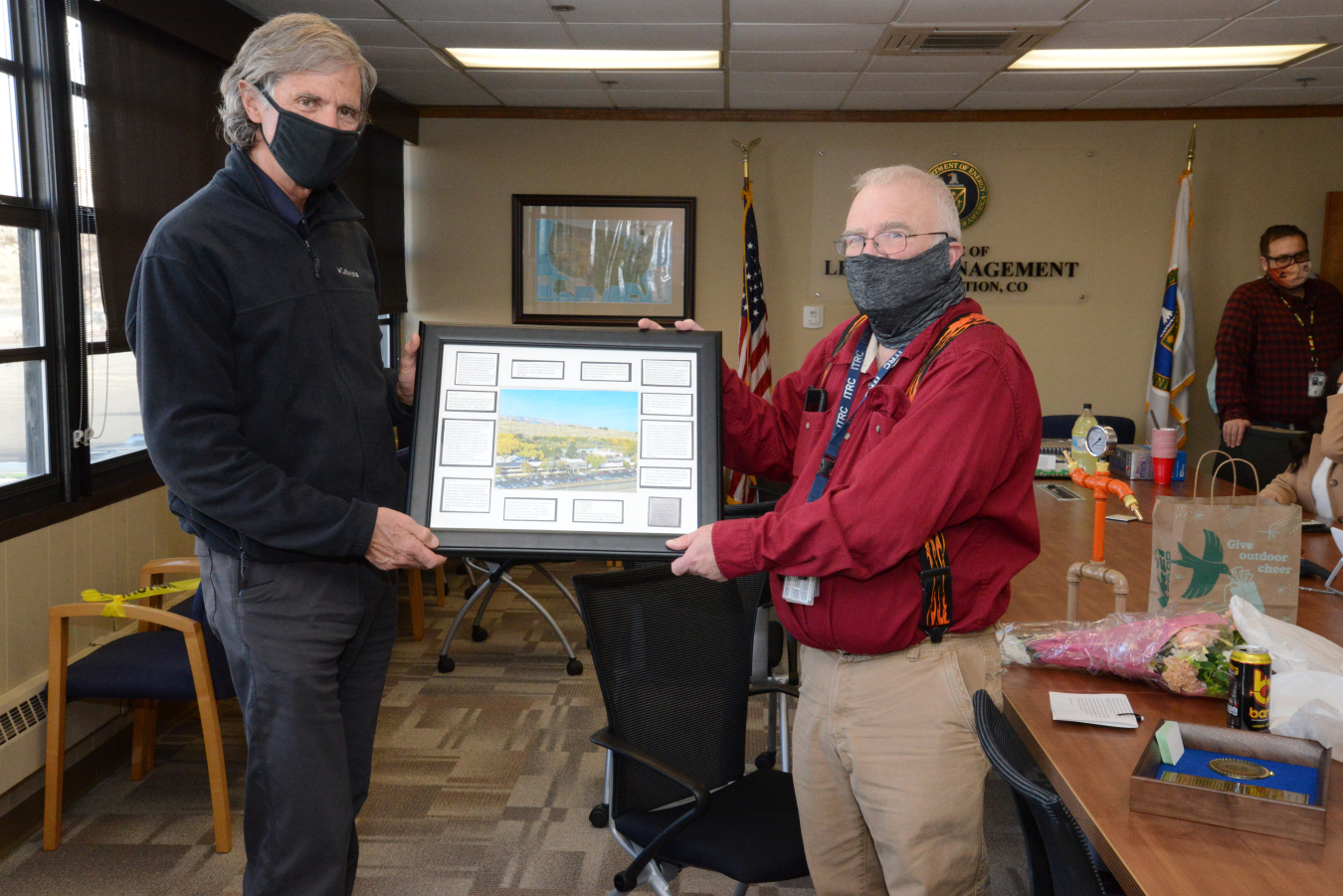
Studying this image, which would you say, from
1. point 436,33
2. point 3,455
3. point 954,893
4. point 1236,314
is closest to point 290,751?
point 954,893

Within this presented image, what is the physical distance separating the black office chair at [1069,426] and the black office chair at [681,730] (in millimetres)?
4134

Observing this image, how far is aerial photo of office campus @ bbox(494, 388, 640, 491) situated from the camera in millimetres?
1941

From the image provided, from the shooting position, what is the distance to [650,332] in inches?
79.9

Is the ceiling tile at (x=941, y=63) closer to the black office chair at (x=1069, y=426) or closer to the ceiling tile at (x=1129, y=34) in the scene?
the ceiling tile at (x=1129, y=34)

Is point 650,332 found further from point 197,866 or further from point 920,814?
point 197,866

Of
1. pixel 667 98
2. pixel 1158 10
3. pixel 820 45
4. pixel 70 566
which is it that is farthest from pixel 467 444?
pixel 667 98

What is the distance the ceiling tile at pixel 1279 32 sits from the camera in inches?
168

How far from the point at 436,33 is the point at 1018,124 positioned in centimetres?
375

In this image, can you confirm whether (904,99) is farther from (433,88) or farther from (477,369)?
(477,369)

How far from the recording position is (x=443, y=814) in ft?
10.0

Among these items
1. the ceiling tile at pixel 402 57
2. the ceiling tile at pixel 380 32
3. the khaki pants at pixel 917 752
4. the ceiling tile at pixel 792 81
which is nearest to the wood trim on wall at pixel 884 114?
the ceiling tile at pixel 792 81

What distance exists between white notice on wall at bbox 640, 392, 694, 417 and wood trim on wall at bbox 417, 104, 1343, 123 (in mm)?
4788

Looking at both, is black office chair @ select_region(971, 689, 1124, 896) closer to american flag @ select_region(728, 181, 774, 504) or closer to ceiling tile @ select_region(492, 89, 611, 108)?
american flag @ select_region(728, 181, 774, 504)

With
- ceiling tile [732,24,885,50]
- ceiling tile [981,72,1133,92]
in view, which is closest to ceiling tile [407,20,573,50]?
ceiling tile [732,24,885,50]
